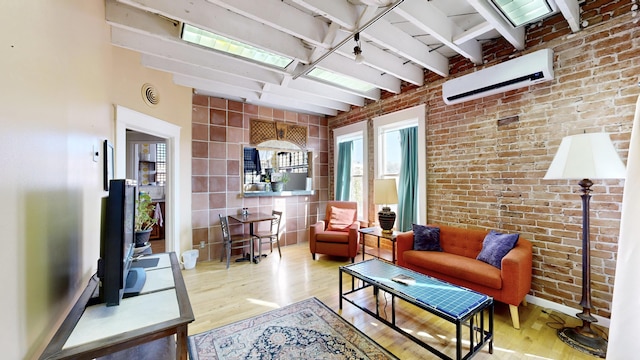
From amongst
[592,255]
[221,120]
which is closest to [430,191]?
[592,255]

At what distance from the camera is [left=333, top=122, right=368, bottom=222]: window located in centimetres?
449

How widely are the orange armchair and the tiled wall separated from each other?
0.98 m

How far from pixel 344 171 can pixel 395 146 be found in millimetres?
1247

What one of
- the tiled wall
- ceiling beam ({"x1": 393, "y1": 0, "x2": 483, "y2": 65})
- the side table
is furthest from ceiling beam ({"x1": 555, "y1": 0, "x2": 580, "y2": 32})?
the tiled wall

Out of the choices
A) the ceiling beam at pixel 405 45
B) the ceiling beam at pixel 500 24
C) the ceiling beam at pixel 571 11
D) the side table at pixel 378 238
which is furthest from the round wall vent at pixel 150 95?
the ceiling beam at pixel 571 11

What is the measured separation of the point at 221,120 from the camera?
4.18m

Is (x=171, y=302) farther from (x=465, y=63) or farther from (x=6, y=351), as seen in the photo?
(x=465, y=63)

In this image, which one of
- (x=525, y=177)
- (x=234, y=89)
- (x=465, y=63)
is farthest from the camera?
(x=234, y=89)

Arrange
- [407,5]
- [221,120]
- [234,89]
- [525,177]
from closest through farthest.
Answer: [407,5]
[525,177]
[234,89]
[221,120]

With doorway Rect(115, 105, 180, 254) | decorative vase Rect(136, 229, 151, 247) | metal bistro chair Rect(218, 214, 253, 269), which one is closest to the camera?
decorative vase Rect(136, 229, 151, 247)

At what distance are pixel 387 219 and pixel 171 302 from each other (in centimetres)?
283

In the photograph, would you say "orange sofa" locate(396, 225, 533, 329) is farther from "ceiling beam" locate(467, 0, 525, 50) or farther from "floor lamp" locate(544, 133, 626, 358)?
"ceiling beam" locate(467, 0, 525, 50)

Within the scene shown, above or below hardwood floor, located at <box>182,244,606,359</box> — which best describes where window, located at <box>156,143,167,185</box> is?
above

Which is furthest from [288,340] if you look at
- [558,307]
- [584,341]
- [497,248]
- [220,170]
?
[220,170]
